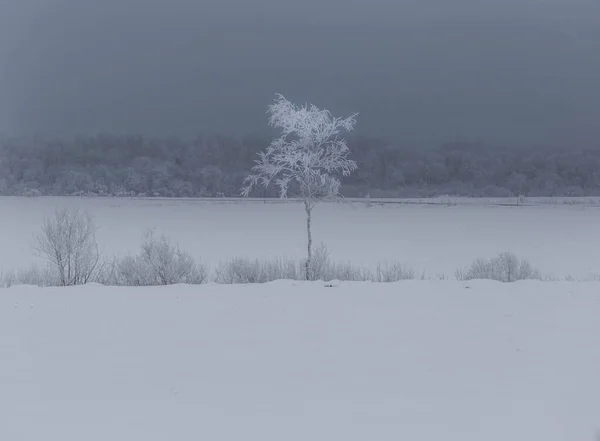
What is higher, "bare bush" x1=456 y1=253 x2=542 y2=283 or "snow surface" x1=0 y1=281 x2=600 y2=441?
"snow surface" x1=0 y1=281 x2=600 y2=441

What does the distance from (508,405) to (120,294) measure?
12.7 m

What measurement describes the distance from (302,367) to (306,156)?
52.3 ft

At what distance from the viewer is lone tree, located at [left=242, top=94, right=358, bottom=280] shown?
80.6 ft

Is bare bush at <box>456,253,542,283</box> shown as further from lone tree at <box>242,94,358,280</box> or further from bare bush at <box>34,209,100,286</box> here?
bare bush at <box>34,209,100,286</box>

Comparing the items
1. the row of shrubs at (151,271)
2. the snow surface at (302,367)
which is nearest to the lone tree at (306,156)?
the row of shrubs at (151,271)

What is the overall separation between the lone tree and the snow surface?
932 cm

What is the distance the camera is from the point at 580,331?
12.1m

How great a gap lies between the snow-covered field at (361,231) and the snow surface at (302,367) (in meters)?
19.2

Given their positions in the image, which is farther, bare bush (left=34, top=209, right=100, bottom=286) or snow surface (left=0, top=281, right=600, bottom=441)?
bare bush (left=34, top=209, right=100, bottom=286)

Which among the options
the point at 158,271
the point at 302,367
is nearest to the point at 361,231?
the point at 158,271

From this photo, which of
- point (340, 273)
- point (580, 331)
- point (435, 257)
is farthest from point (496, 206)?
point (580, 331)

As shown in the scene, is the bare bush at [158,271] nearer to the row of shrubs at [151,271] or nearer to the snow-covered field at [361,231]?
the row of shrubs at [151,271]

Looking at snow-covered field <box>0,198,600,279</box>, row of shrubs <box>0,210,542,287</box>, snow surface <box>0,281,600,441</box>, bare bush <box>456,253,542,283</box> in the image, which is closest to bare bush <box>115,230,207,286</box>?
row of shrubs <box>0,210,542,287</box>

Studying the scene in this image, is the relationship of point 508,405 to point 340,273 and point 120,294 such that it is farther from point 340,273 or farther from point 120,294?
point 340,273
